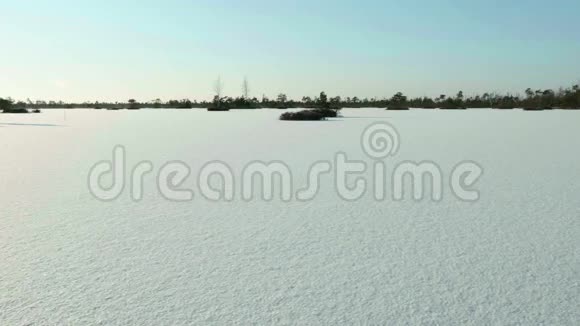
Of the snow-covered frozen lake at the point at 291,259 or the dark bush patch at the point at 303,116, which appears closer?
the snow-covered frozen lake at the point at 291,259

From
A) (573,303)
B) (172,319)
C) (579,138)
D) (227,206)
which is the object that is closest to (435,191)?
A: (227,206)

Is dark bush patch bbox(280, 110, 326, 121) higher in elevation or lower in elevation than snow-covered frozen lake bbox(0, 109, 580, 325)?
higher

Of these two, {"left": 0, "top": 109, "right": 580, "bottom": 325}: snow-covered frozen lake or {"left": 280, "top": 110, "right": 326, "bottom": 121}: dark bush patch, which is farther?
{"left": 280, "top": 110, "right": 326, "bottom": 121}: dark bush patch

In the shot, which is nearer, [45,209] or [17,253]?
[17,253]

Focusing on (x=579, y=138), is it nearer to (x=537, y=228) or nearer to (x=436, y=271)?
(x=537, y=228)

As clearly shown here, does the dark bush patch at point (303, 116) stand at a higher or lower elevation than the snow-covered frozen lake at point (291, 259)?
higher

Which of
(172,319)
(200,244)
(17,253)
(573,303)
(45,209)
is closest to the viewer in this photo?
(172,319)

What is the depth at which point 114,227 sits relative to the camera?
2994 mm

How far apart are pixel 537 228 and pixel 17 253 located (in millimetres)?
3238

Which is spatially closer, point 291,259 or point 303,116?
point 291,259

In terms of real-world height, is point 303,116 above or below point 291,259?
above

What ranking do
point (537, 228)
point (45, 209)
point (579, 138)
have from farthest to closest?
point (579, 138), point (45, 209), point (537, 228)

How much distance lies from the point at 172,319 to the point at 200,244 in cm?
96

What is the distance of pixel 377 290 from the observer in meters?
1.91
